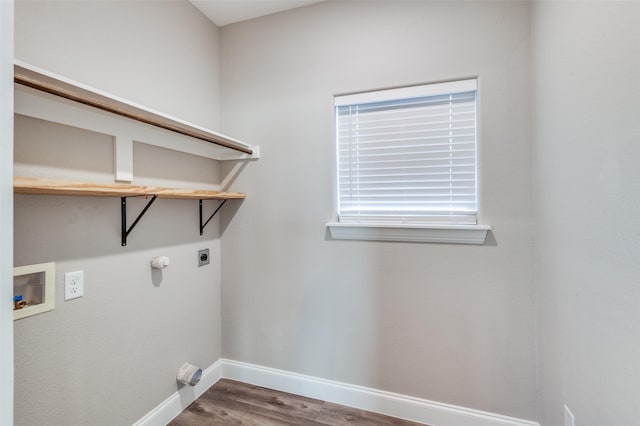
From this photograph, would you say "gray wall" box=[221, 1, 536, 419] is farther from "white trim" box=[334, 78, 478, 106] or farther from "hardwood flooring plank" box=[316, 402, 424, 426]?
"hardwood flooring plank" box=[316, 402, 424, 426]

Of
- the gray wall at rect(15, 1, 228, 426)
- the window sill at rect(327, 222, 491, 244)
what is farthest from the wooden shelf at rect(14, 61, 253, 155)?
the window sill at rect(327, 222, 491, 244)

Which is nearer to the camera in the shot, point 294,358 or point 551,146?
point 551,146

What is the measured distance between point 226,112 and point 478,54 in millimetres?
1572

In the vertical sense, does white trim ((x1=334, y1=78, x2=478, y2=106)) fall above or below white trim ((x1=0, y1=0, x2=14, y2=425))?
above

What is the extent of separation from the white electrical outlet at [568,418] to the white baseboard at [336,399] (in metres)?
0.38

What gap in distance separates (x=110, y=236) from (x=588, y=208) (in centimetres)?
193

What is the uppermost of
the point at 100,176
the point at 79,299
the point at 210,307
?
the point at 100,176

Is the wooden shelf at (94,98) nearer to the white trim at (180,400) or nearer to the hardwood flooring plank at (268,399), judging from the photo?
the white trim at (180,400)

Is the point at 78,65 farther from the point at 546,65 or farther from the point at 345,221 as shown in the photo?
the point at 546,65

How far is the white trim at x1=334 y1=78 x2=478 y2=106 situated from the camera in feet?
5.08

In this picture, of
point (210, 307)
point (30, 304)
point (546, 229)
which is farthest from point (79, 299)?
point (546, 229)

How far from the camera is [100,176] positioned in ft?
4.26

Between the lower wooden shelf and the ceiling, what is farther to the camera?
the ceiling

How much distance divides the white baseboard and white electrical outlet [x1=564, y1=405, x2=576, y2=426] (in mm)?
385
